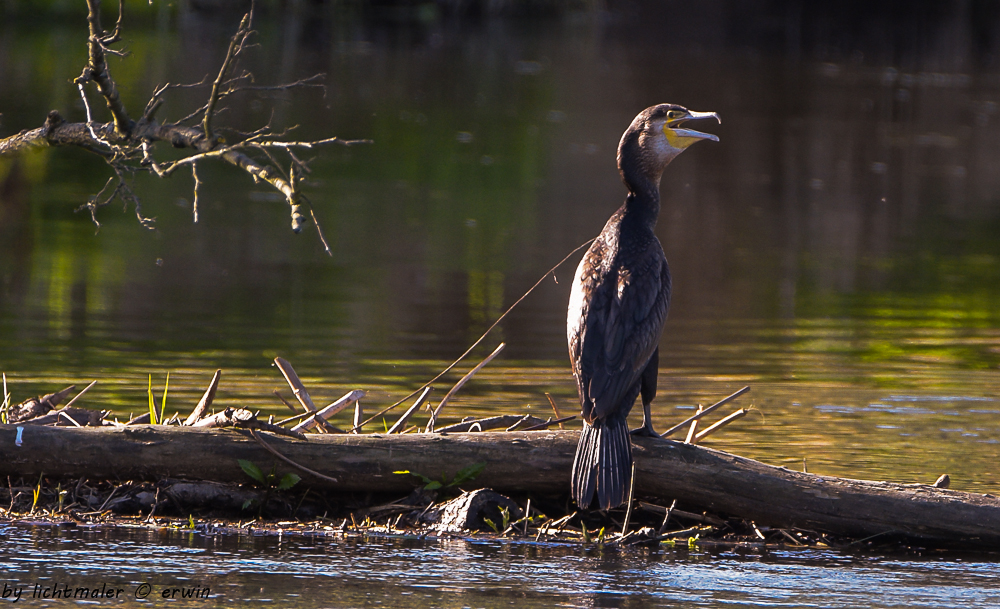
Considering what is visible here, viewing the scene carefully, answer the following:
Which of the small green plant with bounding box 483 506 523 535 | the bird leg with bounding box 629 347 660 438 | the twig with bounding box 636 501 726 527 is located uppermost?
the bird leg with bounding box 629 347 660 438

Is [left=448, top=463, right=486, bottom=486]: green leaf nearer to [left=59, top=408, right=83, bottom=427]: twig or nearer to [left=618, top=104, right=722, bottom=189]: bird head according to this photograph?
[left=618, top=104, right=722, bottom=189]: bird head

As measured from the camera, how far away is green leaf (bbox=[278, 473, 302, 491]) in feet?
19.8

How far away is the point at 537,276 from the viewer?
46.2ft

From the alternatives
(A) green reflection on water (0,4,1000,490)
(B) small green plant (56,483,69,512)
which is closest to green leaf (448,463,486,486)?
(B) small green plant (56,483,69,512)

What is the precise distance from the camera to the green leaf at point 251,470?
604 centimetres

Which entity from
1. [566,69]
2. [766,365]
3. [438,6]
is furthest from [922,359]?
[438,6]

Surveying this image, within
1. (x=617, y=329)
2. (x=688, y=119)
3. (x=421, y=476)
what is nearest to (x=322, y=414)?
(x=421, y=476)

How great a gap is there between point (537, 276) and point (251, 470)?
8.19 meters

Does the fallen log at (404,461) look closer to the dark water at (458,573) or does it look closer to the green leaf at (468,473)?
the green leaf at (468,473)

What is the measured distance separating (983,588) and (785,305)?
773 cm

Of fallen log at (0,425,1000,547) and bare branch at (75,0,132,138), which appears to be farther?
bare branch at (75,0,132,138)

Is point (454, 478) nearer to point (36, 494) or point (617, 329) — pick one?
point (617, 329)

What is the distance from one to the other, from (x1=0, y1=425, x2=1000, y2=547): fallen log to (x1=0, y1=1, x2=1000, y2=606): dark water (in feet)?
1.12

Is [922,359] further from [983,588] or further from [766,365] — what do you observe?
[983,588]
